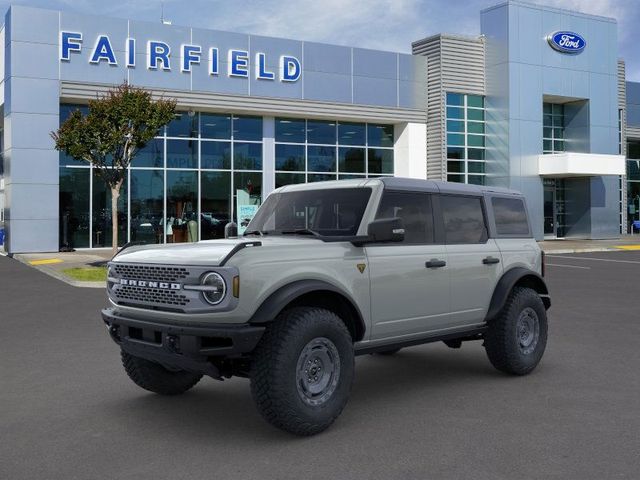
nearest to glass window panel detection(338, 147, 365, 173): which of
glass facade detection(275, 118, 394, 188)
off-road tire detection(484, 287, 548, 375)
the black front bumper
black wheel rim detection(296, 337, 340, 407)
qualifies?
glass facade detection(275, 118, 394, 188)

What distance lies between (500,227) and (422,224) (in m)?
1.20

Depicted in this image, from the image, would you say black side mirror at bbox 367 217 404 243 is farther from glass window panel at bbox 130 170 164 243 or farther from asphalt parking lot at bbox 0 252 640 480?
glass window panel at bbox 130 170 164 243

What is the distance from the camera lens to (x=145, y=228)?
2648 cm

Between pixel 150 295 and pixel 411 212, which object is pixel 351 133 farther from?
pixel 150 295

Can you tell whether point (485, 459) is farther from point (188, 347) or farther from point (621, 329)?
point (621, 329)

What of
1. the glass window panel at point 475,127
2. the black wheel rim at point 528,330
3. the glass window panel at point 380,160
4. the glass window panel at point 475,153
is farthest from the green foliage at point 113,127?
the glass window panel at point 475,127

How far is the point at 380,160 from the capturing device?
1238 inches

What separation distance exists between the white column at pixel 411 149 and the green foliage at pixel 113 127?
48.6ft

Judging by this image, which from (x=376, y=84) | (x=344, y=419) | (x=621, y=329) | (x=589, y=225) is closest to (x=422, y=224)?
(x=344, y=419)

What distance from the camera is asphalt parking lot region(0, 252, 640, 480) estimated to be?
170 inches

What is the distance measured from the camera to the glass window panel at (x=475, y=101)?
31892 millimetres

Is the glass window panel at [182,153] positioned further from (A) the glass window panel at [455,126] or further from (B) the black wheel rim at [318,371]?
(B) the black wheel rim at [318,371]

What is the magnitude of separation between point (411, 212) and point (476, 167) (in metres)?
26.9

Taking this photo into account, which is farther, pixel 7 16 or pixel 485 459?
pixel 7 16
